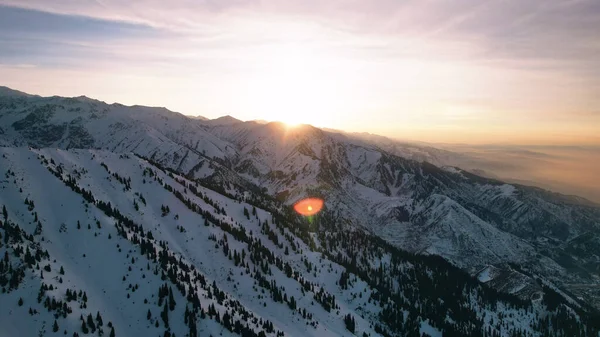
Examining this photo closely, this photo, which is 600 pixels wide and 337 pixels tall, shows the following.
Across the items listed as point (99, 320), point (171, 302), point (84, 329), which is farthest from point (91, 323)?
point (171, 302)

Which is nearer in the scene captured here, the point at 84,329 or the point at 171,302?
the point at 84,329

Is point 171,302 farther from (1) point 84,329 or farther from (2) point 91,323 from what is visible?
(1) point 84,329

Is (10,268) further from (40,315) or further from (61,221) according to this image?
(61,221)

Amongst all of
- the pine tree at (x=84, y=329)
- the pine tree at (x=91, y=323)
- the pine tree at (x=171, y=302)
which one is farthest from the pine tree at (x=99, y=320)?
the pine tree at (x=171, y=302)

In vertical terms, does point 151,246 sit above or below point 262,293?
above

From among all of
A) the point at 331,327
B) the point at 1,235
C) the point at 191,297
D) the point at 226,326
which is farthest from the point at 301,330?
the point at 1,235

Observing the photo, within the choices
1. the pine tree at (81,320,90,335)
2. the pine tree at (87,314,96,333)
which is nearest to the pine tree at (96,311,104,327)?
the pine tree at (87,314,96,333)

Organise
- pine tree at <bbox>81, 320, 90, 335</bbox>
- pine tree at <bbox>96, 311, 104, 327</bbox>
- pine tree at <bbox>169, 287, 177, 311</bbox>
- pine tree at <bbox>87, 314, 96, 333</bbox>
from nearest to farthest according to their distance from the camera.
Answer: pine tree at <bbox>81, 320, 90, 335</bbox>, pine tree at <bbox>87, 314, 96, 333</bbox>, pine tree at <bbox>96, 311, 104, 327</bbox>, pine tree at <bbox>169, 287, 177, 311</bbox>

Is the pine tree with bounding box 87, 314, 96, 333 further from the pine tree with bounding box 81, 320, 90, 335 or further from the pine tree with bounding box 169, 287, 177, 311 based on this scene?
the pine tree with bounding box 169, 287, 177, 311

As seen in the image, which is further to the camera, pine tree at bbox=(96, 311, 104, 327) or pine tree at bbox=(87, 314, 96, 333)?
pine tree at bbox=(96, 311, 104, 327)

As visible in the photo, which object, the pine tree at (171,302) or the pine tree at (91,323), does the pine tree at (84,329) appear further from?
the pine tree at (171,302)

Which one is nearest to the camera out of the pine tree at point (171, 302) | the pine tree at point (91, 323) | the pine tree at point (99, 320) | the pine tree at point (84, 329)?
the pine tree at point (84, 329)
